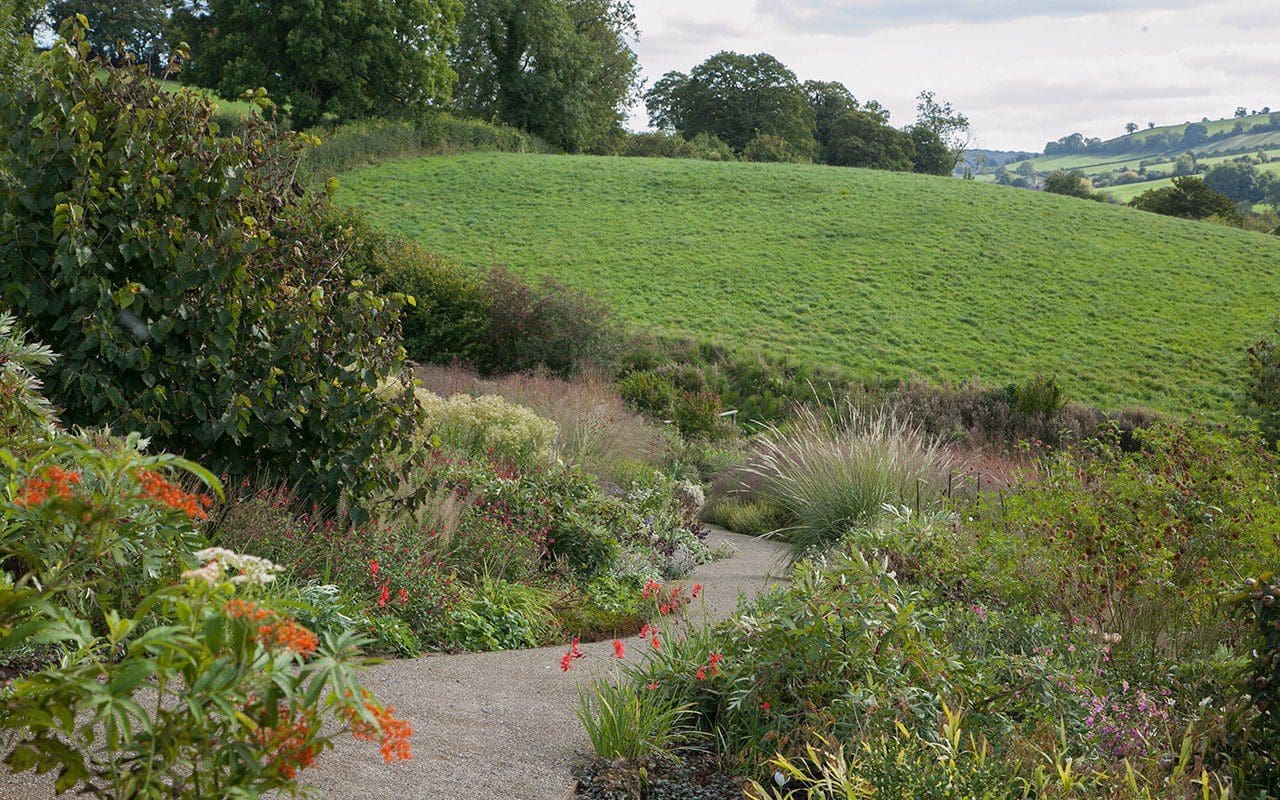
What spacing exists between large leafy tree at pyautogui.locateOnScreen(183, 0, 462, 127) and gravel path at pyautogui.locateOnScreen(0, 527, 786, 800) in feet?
95.8

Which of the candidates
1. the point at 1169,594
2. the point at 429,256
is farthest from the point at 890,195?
the point at 1169,594

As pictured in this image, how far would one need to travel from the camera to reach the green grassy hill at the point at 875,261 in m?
20.9

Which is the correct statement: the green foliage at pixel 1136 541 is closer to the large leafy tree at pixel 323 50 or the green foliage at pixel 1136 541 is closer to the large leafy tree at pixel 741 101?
the large leafy tree at pixel 323 50

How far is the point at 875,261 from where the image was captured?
26.4 meters

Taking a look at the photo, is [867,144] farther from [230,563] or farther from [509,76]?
[230,563]

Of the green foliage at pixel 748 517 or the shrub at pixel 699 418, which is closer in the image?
the green foliage at pixel 748 517

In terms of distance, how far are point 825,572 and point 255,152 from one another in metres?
3.73

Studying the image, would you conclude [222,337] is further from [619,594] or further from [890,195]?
[890,195]

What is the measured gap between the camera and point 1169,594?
15.5 ft

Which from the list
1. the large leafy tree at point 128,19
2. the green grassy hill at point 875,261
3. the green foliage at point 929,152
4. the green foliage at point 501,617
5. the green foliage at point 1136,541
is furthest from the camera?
the green foliage at point 929,152

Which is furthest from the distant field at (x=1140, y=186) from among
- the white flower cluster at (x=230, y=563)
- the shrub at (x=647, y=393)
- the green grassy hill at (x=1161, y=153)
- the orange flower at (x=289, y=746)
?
the orange flower at (x=289, y=746)

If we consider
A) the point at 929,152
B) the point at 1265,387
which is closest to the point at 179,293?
the point at 1265,387

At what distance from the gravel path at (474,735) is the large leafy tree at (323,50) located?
29.2m

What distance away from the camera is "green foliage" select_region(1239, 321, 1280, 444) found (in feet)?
42.8
